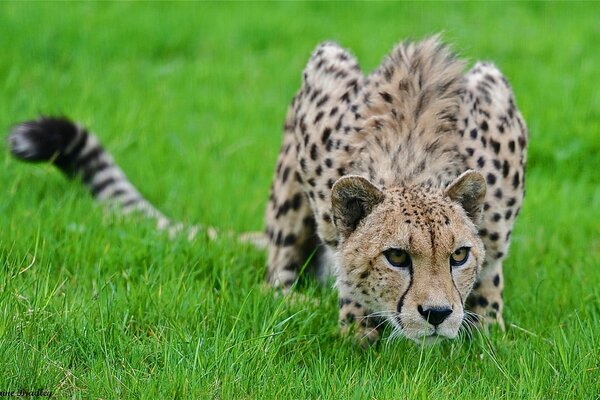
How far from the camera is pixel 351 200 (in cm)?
348

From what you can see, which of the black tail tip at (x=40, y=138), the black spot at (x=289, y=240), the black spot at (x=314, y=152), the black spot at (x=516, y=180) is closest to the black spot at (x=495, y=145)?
the black spot at (x=516, y=180)

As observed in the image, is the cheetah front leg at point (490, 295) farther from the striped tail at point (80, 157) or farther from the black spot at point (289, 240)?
the striped tail at point (80, 157)

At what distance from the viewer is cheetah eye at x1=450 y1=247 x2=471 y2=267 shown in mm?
3340

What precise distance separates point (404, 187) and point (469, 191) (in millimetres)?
218

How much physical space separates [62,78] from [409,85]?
3.62 m

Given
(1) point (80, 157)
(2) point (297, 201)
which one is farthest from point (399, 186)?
(1) point (80, 157)

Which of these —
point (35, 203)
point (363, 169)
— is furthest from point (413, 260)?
point (35, 203)

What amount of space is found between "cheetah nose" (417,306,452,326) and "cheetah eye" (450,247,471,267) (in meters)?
0.20

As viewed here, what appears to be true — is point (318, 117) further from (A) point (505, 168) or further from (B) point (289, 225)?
(A) point (505, 168)

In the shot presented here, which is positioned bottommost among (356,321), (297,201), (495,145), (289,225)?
(356,321)

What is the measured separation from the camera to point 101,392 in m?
3.02

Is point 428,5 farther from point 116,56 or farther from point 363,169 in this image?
point 363,169

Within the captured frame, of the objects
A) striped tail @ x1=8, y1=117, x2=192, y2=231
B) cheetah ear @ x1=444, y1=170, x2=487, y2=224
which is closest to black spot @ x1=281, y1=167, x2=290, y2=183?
striped tail @ x1=8, y1=117, x2=192, y2=231

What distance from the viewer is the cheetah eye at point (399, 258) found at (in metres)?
3.31
